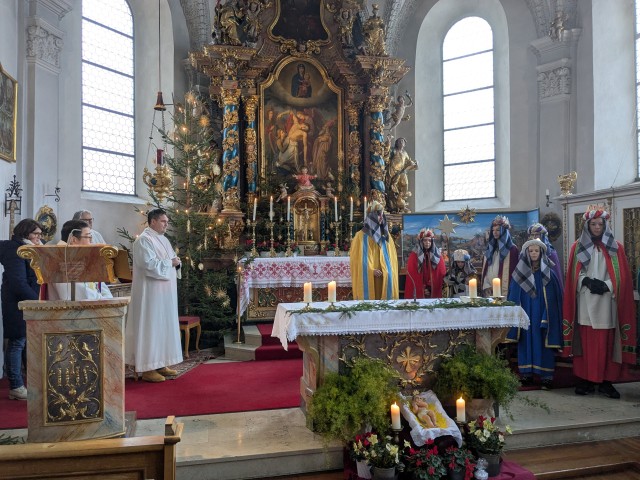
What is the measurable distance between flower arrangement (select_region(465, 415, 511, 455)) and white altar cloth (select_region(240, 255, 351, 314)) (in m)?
4.91

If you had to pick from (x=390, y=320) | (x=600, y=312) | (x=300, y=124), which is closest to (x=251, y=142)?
(x=300, y=124)

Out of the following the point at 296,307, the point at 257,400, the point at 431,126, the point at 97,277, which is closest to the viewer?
the point at 97,277

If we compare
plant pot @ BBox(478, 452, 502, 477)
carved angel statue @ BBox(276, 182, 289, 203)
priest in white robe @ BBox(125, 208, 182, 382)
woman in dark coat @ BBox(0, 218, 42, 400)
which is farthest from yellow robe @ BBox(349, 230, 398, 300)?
carved angel statue @ BBox(276, 182, 289, 203)

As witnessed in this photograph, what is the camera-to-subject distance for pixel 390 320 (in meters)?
4.87

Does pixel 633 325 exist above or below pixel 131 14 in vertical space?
below

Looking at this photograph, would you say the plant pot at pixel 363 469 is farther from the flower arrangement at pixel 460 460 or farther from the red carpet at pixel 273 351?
the red carpet at pixel 273 351

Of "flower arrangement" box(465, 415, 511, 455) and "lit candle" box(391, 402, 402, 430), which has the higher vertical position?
"lit candle" box(391, 402, 402, 430)

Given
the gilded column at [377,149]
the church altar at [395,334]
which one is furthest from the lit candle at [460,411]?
the gilded column at [377,149]

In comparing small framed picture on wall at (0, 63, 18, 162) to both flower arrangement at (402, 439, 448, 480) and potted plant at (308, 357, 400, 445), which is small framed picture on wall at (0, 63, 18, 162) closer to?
potted plant at (308, 357, 400, 445)

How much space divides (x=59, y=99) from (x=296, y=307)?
7.07m

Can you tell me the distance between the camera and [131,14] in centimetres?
1215

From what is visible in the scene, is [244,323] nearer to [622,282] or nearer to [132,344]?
[132,344]

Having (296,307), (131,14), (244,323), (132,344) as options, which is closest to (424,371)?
(296,307)

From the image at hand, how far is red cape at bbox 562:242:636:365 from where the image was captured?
232 inches
